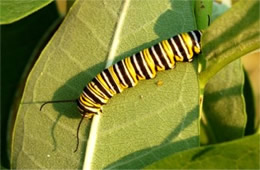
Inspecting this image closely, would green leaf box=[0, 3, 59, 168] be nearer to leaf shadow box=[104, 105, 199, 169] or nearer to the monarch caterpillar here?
the monarch caterpillar

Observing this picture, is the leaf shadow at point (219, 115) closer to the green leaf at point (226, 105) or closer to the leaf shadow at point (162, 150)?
the green leaf at point (226, 105)

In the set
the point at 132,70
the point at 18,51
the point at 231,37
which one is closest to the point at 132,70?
the point at 132,70

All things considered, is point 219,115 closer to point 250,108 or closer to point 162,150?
point 250,108

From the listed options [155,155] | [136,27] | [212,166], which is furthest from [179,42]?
[212,166]

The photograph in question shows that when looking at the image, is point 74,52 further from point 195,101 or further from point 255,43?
point 255,43

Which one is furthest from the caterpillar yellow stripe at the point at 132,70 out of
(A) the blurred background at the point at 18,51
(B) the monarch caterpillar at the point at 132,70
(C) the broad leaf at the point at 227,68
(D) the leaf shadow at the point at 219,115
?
(A) the blurred background at the point at 18,51

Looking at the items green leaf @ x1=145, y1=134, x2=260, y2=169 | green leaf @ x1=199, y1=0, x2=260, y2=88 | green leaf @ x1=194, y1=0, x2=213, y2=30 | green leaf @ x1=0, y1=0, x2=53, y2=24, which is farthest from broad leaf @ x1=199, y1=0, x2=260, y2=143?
green leaf @ x1=0, y1=0, x2=53, y2=24
